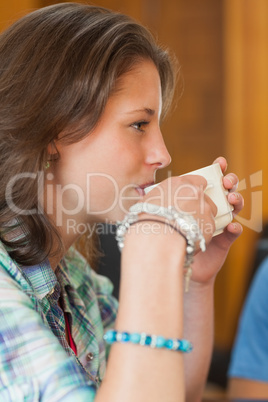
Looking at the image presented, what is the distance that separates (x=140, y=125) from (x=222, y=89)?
2996 millimetres

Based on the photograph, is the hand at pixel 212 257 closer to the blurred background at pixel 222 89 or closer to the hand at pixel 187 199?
the hand at pixel 187 199

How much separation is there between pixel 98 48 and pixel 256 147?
2961 millimetres

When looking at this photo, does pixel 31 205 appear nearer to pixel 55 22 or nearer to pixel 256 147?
pixel 55 22

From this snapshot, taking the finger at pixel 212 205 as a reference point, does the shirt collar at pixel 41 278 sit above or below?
below

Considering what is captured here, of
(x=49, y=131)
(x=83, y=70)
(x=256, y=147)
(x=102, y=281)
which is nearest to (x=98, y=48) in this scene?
(x=83, y=70)

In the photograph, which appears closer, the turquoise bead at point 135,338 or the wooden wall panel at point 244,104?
the turquoise bead at point 135,338

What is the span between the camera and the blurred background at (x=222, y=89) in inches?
149

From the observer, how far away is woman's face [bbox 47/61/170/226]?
1020 millimetres

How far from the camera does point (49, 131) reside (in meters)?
1.00

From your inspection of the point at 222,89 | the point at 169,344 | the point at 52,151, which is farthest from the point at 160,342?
the point at 222,89

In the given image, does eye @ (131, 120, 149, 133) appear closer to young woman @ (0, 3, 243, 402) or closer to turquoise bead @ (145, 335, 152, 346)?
young woman @ (0, 3, 243, 402)

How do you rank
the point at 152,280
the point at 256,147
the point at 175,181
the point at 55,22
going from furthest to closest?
1. the point at 256,147
2. the point at 55,22
3. the point at 175,181
4. the point at 152,280

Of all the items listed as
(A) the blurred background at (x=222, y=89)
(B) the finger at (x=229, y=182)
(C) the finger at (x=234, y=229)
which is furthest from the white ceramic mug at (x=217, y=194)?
(A) the blurred background at (x=222, y=89)

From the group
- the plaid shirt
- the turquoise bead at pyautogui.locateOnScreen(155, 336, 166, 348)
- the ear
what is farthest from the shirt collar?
the turquoise bead at pyautogui.locateOnScreen(155, 336, 166, 348)
